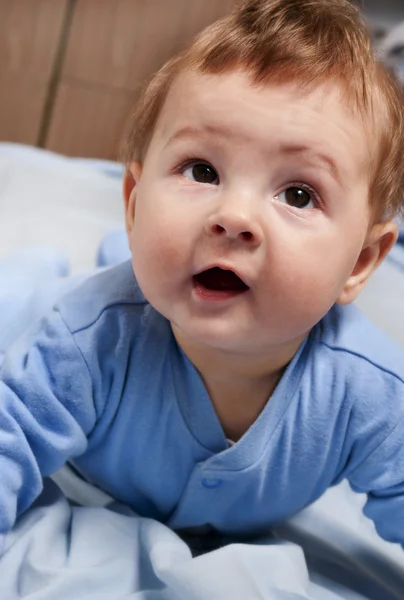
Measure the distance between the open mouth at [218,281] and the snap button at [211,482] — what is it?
0.23 metres

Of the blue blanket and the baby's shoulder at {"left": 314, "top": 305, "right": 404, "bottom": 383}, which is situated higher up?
the baby's shoulder at {"left": 314, "top": 305, "right": 404, "bottom": 383}

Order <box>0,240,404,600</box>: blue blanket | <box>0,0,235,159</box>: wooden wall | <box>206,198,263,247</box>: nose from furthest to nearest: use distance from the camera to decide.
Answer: <box>0,0,235,159</box>: wooden wall, <box>0,240,404,600</box>: blue blanket, <box>206,198,263,247</box>: nose

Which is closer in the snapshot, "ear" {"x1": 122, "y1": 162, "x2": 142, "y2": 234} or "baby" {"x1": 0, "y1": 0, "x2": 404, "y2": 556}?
"baby" {"x1": 0, "y1": 0, "x2": 404, "y2": 556}

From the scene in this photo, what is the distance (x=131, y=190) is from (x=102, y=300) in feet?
0.41

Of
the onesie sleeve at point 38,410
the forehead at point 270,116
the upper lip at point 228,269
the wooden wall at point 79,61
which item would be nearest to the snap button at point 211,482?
the onesie sleeve at point 38,410

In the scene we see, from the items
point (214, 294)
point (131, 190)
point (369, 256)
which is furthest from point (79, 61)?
point (214, 294)

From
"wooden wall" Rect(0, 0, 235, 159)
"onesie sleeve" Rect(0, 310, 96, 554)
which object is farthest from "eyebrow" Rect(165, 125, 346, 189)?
"wooden wall" Rect(0, 0, 235, 159)

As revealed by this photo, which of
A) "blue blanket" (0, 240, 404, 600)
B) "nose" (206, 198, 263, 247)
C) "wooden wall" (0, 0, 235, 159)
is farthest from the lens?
"wooden wall" (0, 0, 235, 159)

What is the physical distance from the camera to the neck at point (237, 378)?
2.66 feet

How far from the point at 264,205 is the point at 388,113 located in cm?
18

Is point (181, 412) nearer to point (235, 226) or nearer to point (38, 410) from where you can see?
point (38, 410)

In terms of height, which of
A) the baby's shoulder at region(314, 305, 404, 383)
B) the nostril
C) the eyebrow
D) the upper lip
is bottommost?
the baby's shoulder at region(314, 305, 404, 383)

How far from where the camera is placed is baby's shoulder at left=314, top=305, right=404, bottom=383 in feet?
2.73

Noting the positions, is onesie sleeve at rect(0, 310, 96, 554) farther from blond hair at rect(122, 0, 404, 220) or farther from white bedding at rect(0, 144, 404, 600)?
blond hair at rect(122, 0, 404, 220)
